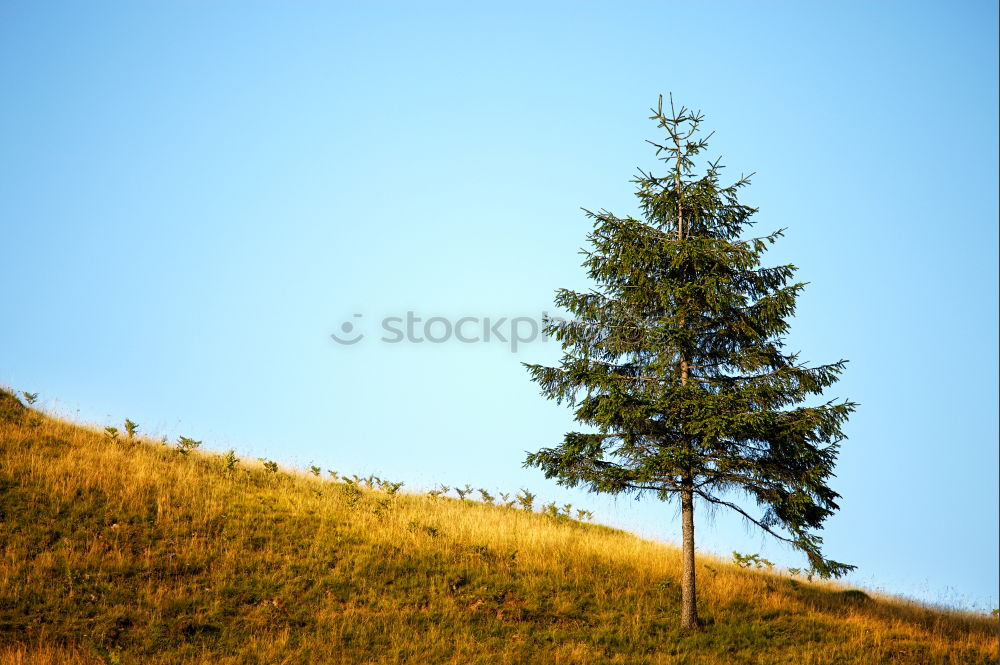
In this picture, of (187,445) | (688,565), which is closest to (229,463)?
(187,445)

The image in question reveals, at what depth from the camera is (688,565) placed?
14211 mm

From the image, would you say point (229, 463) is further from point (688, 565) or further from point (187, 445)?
point (688, 565)

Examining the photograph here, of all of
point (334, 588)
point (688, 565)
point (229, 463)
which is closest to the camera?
point (688, 565)

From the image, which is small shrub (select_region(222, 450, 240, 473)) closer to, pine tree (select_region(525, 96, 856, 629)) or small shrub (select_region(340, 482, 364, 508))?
small shrub (select_region(340, 482, 364, 508))

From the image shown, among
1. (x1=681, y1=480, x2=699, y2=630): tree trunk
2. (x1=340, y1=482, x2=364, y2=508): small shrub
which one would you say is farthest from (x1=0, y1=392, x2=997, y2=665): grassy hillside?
(x1=681, y1=480, x2=699, y2=630): tree trunk

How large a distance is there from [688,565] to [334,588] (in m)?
7.73

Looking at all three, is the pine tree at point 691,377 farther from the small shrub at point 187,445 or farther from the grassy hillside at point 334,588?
the small shrub at point 187,445

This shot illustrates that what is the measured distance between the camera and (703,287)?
14.0 metres

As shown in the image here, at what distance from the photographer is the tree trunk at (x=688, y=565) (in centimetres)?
1412

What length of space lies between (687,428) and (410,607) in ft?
23.1

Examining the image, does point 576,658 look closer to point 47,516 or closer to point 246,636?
point 246,636

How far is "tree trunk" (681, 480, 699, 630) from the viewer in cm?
1412

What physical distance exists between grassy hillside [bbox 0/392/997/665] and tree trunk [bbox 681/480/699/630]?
34cm

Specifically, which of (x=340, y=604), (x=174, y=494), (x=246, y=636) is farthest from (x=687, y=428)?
(x=174, y=494)
